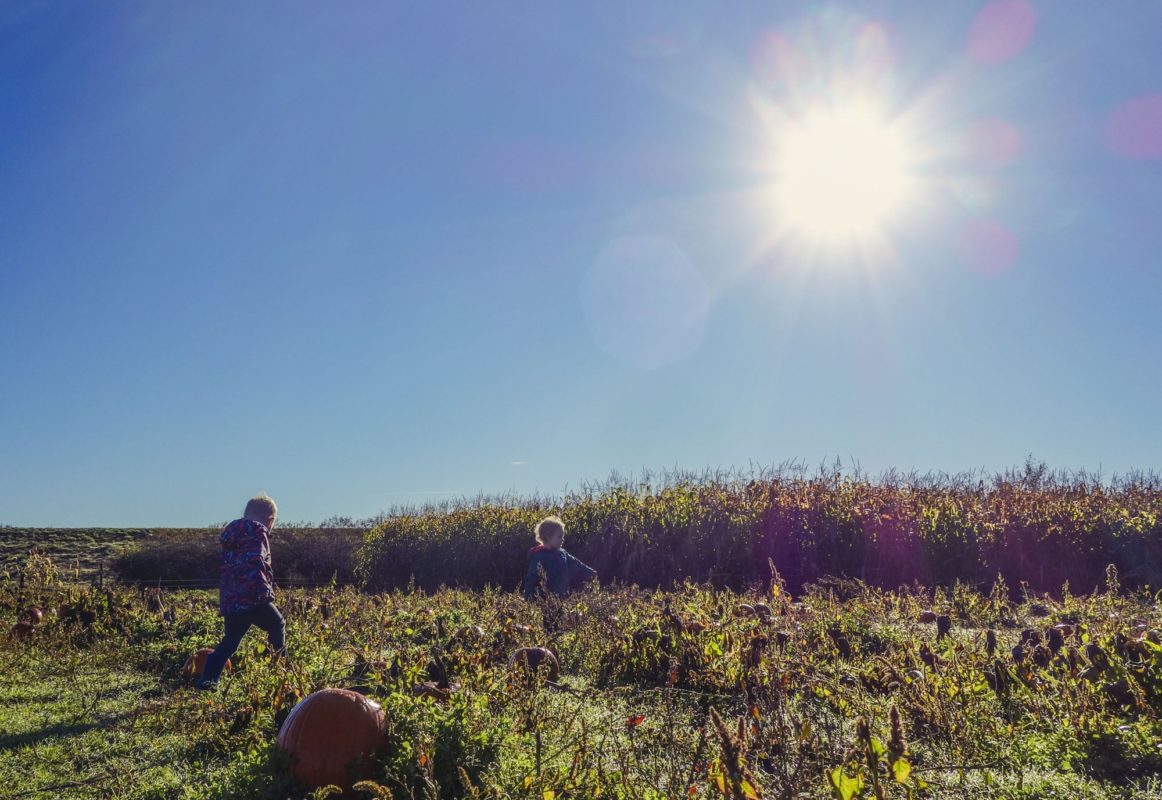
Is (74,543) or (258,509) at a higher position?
(258,509)

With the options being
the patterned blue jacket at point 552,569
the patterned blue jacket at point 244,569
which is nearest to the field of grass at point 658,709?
the patterned blue jacket at point 244,569

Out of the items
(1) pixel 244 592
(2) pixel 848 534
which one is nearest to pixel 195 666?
(1) pixel 244 592

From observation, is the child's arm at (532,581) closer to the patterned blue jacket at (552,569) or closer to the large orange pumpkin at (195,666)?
the patterned blue jacket at (552,569)

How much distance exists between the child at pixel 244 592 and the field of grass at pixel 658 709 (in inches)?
10.9

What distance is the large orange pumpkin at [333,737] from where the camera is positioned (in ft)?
12.0

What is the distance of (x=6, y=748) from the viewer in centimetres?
488

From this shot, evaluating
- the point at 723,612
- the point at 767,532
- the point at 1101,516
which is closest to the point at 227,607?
the point at 723,612

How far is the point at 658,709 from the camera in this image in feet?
16.2

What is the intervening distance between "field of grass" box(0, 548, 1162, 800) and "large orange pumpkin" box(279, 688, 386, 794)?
101 mm

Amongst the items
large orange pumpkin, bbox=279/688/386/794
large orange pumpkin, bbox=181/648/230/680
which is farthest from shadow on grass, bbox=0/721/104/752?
large orange pumpkin, bbox=279/688/386/794

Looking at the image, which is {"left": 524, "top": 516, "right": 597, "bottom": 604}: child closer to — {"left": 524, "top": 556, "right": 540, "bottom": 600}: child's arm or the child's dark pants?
{"left": 524, "top": 556, "right": 540, "bottom": 600}: child's arm

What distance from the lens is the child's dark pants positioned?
666cm

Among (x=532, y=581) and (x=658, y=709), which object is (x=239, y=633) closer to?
(x=658, y=709)

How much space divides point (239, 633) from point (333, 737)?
369 centimetres
